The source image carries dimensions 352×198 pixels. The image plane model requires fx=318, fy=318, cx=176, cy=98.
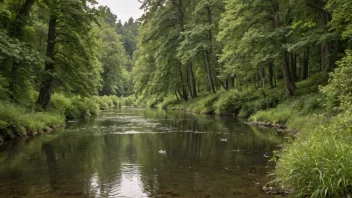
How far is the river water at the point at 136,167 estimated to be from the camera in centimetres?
693

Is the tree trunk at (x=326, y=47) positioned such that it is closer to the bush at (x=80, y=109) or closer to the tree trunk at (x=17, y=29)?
the tree trunk at (x=17, y=29)

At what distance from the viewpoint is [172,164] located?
9.46m

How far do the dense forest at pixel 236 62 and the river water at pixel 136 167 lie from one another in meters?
1.20

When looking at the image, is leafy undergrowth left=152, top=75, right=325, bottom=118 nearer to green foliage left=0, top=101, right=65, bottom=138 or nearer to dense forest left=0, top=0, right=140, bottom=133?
dense forest left=0, top=0, right=140, bottom=133

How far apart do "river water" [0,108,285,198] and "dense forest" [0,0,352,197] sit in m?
1.20

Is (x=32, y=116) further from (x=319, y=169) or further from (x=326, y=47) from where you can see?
(x=326, y=47)

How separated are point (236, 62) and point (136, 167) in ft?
57.8

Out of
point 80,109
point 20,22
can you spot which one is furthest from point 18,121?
point 80,109

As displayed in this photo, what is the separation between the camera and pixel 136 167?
9.09 meters

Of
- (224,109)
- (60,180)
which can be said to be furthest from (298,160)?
(224,109)

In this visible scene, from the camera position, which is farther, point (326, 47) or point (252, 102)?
point (252, 102)

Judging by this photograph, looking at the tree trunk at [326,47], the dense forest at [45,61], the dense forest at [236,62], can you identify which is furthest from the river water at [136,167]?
the tree trunk at [326,47]

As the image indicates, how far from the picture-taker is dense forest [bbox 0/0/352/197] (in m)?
6.57

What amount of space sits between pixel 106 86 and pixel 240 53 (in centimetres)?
4018
